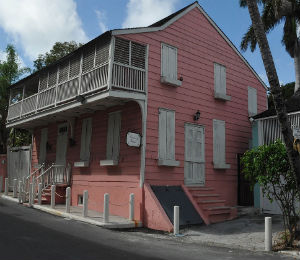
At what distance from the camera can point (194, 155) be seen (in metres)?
13.6

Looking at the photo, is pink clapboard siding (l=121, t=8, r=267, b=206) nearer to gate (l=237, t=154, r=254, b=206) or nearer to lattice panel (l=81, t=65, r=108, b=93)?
gate (l=237, t=154, r=254, b=206)

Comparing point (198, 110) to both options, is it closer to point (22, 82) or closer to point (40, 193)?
point (40, 193)

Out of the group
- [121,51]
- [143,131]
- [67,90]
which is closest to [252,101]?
[143,131]

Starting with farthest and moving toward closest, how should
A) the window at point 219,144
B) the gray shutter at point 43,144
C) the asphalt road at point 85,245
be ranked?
the gray shutter at point 43,144 → the window at point 219,144 → the asphalt road at point 85,245

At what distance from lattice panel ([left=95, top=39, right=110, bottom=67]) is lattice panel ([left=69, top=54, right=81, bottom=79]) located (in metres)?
1.48

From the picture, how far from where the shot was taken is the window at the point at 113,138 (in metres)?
12.9

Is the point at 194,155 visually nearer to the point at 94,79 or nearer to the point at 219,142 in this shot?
the point at 219,142

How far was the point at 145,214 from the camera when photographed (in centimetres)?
1145

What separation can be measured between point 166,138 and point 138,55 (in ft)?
10.6

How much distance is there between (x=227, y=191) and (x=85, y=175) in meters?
6.12

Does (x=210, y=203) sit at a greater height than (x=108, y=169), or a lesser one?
lesser

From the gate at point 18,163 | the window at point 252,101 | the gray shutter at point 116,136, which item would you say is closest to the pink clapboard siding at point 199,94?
the window at point 252,101

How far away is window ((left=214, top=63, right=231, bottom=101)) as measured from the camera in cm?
1515

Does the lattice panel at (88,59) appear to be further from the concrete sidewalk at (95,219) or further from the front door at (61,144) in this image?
the concrete sidewalk at (95,219)
